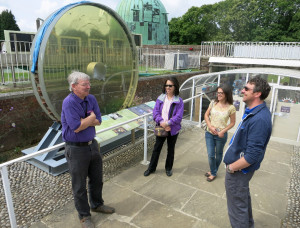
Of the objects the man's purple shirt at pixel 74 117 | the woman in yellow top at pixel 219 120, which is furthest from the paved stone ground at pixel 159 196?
the man's purple shirt at pixel 74 117

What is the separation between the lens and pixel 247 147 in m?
2.02

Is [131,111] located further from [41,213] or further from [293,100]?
[293,100]

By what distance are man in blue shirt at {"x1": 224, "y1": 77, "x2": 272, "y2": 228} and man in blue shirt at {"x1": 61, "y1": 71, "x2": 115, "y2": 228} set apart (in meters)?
1.51

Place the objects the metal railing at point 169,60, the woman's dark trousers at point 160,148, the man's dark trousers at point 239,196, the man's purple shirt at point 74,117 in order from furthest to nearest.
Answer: the metal railing at point 169,60 → the woman's dark trousers at point 160,148 → the man's purple shirt at point 74,117 → the man's dark trousers at point 239,196

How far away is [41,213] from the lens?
3041 millimetres

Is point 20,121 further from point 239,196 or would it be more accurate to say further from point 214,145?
point 239,196

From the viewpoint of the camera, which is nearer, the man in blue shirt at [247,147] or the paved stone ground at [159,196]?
the man in blue shirt at [247,147]

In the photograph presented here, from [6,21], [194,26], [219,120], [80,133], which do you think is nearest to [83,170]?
[80,133]

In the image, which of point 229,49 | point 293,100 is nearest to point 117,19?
point 293,100

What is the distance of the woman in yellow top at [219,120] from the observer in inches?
136

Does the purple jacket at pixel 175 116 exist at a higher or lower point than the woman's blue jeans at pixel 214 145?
higher

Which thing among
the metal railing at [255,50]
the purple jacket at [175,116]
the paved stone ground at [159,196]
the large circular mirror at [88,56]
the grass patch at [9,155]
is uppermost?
the metal railing at [255,50]

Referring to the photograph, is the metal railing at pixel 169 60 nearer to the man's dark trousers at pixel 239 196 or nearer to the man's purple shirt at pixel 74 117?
the man's purple shirt at pixel 74 117

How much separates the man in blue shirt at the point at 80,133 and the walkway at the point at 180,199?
52cm
